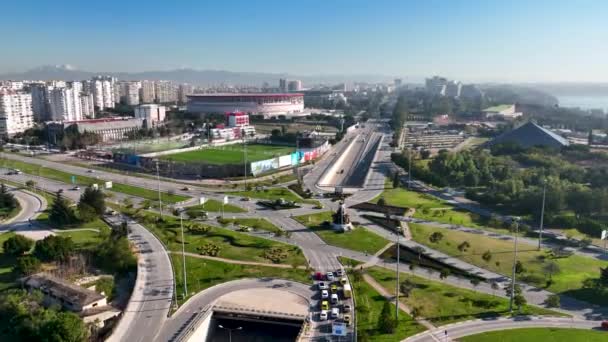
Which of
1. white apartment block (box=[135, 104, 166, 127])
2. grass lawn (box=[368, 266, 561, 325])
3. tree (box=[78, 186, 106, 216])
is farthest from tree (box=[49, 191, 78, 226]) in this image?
white apartment block (box=[135, 104, 166, 127])

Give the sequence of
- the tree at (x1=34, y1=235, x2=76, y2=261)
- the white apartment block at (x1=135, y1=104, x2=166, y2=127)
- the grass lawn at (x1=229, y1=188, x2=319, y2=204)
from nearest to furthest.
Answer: the tree at (x1=34, y1=235, x2=76, y2=261), the grass lawn at (x1=229, y1=188, x2=319, y2=204), the white apartment block at (x1=135, y1=104, x2=166, y2=127)

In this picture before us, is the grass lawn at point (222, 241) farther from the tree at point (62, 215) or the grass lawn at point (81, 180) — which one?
the grass lawn at point (81, 180)

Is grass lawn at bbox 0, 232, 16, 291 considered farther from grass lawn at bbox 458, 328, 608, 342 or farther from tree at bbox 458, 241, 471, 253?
tree at bbox 458, 241, 471, 253

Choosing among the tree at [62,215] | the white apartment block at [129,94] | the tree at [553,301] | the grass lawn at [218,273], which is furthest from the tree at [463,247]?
the white apartment block at [129,94]

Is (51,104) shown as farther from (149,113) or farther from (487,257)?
(487,257)

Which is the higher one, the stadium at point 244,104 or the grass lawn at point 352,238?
the stadium at point 244,104

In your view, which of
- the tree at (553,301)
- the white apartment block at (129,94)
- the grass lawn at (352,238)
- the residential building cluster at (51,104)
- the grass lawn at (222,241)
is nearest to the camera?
the tree at (553,301)

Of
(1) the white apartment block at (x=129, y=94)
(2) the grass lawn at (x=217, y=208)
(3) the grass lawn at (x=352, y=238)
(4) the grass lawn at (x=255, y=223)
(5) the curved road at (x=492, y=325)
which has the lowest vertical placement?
(5) the curved road at (x=492, y=325)

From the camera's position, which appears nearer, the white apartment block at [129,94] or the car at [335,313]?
the car at [335,313]
